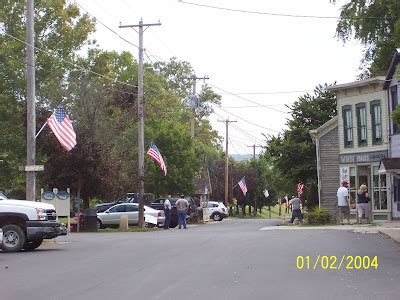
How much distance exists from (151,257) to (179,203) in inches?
644

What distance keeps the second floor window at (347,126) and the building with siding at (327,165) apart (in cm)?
164

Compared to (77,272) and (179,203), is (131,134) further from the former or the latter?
(77,272)

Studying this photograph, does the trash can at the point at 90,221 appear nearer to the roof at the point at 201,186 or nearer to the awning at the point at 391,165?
the awning at the point at 391,165

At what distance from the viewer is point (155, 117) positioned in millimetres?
54875

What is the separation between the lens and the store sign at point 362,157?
3328 centimetres

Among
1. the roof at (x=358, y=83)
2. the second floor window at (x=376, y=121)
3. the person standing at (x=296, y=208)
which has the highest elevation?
the roof at (x=358, y=83)

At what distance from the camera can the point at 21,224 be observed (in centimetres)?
1836

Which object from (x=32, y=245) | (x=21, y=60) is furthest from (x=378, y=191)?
(x=21, y=60)

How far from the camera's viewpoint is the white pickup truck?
18.2m

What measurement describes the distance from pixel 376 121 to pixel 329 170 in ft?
17.8

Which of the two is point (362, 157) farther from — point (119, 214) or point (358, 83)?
point (119, 214)

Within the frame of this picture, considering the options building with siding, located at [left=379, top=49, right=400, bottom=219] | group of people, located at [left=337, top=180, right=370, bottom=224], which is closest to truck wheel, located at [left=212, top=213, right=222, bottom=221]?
group of people, located at [left=337, top=180, right=370, bottom=224]

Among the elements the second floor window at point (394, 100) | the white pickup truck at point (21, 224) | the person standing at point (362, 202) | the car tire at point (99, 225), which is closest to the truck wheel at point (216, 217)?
the car tire at point (99, 225)

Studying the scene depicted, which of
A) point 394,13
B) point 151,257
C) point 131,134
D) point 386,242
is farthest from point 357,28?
point 131,134
